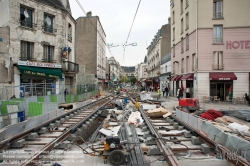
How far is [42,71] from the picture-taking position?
21203 millimetres

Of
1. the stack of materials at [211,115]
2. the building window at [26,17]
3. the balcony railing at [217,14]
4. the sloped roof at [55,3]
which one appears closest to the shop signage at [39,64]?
the building window at [26,17]

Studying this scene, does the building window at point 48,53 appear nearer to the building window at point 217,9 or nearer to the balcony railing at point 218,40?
the balcony railing at point 218,40

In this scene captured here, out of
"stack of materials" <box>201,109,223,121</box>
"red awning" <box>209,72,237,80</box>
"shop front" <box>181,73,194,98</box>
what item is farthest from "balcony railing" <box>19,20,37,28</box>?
"red awning" <box>209,72,237,80</box>

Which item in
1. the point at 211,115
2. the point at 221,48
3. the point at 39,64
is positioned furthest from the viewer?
the point at 221,48

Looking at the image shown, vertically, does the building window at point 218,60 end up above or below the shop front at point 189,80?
above

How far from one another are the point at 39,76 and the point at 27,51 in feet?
9.33

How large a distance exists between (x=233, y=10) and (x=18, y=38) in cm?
2268

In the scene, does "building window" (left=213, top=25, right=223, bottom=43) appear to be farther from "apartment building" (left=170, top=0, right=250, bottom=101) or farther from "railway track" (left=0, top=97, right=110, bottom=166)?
"railway track" (left=0, top=97, right=110, bottom=166)

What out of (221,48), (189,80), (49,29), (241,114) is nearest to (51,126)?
(241,114)

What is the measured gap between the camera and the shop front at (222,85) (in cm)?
2116

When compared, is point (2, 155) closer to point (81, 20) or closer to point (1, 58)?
point (1, 58)

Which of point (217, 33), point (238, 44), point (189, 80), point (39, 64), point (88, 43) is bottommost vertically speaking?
point (189, 80)

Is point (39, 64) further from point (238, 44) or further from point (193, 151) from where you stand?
point (238, 44)

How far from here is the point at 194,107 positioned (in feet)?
43.8
